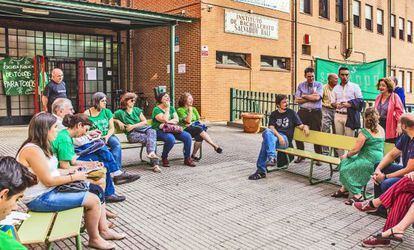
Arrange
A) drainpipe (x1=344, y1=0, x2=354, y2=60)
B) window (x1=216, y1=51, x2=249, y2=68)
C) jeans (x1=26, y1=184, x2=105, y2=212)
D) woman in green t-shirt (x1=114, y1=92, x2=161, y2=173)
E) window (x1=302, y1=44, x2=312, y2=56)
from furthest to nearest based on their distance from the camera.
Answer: drainpipe (x1=344, y1=0, x2=354, y2=60) < window (x1=302, y1=44, x2=312, y2=56) < window (x1=216, y1=51, x2=249, y2=68) < woman in green t-shirt (x1=114, y1=92, x2=161, y2=173) < jeans (x1=26, y1=184, x2=105, y2=212)

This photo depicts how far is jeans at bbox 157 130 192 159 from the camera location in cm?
741

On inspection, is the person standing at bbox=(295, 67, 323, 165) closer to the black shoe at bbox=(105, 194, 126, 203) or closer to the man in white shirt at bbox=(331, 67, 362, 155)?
the man in white shirt at bbox=(331, 67, 362, 155)

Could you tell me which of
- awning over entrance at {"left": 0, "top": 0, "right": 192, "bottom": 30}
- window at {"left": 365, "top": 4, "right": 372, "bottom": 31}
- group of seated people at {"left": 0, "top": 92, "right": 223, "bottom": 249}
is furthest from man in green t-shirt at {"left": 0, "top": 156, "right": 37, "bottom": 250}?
Answer: window at {"left": 365, "top": 4, "right": 372, "bottom": 31}

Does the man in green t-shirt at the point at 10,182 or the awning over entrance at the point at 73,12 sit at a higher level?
the awning over entrance at the point at 73,12

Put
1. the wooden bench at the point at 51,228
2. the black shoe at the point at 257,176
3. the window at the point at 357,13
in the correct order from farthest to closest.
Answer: the window at the point at 357,13 → the black shoe at the point at 257,176 → the wooden bench at the point at 51,228

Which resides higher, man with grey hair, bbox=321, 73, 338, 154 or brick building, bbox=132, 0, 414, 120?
brick building, bbox=132, 0, 414, 120

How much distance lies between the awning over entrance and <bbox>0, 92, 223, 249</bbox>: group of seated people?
5.26 metres

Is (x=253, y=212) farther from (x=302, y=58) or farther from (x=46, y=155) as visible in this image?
(x=302, y=58)

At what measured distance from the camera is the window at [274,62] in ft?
57.4

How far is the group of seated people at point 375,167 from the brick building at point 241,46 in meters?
7.91

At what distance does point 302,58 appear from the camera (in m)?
19.1

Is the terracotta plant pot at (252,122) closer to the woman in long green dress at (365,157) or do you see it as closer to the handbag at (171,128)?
the handbag at (171,128)

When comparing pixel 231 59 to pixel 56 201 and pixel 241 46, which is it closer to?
pixel 241 46

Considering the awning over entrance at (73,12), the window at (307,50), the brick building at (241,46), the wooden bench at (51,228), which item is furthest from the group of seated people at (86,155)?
the window at (307,50)
